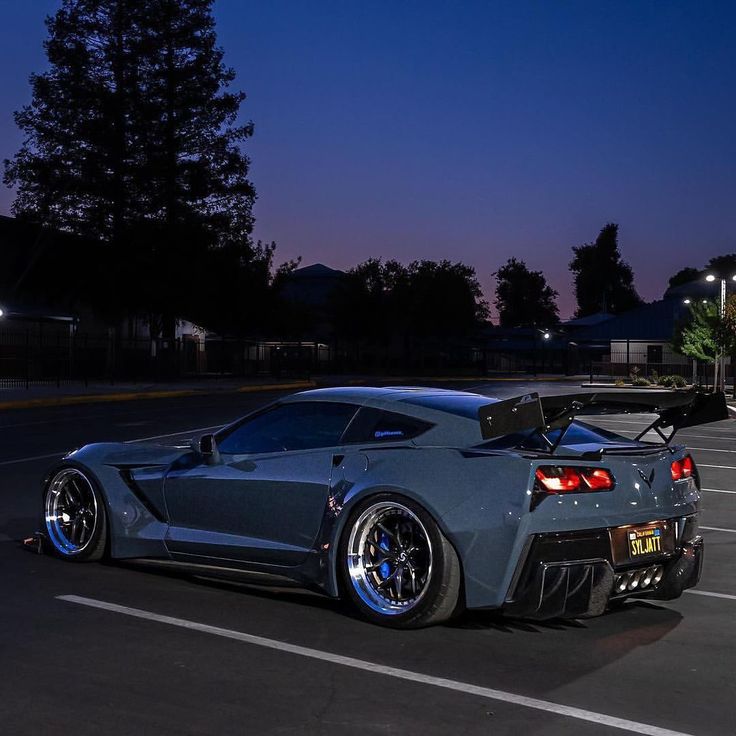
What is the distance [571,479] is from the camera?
20.5 ft

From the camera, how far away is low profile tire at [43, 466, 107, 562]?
8.16 m

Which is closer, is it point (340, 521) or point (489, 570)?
point (489, 570)

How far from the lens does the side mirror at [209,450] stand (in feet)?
24.7

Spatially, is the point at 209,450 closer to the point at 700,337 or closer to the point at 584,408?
the point at 584,408

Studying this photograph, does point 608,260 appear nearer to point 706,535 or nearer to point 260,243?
point 260,243

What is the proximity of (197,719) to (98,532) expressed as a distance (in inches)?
139

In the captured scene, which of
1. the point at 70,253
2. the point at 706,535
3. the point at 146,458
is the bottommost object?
the point at 706,535

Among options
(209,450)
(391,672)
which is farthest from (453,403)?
(391,672)

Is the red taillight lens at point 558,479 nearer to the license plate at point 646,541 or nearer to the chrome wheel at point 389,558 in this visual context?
the license plate at point 646,541

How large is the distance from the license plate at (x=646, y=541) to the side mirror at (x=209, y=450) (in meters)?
2.73

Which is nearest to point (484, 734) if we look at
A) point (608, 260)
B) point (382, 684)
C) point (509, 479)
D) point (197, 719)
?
point (382, 684)

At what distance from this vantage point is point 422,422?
22.4 feet

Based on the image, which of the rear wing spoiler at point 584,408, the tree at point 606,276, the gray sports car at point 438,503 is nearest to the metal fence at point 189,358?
the gray sports car at point 438,503

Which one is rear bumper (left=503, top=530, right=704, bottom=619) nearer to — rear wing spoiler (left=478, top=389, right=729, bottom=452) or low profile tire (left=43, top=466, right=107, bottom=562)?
rear wing spoiler (left=478, top=389, right=729, bottom=452)
